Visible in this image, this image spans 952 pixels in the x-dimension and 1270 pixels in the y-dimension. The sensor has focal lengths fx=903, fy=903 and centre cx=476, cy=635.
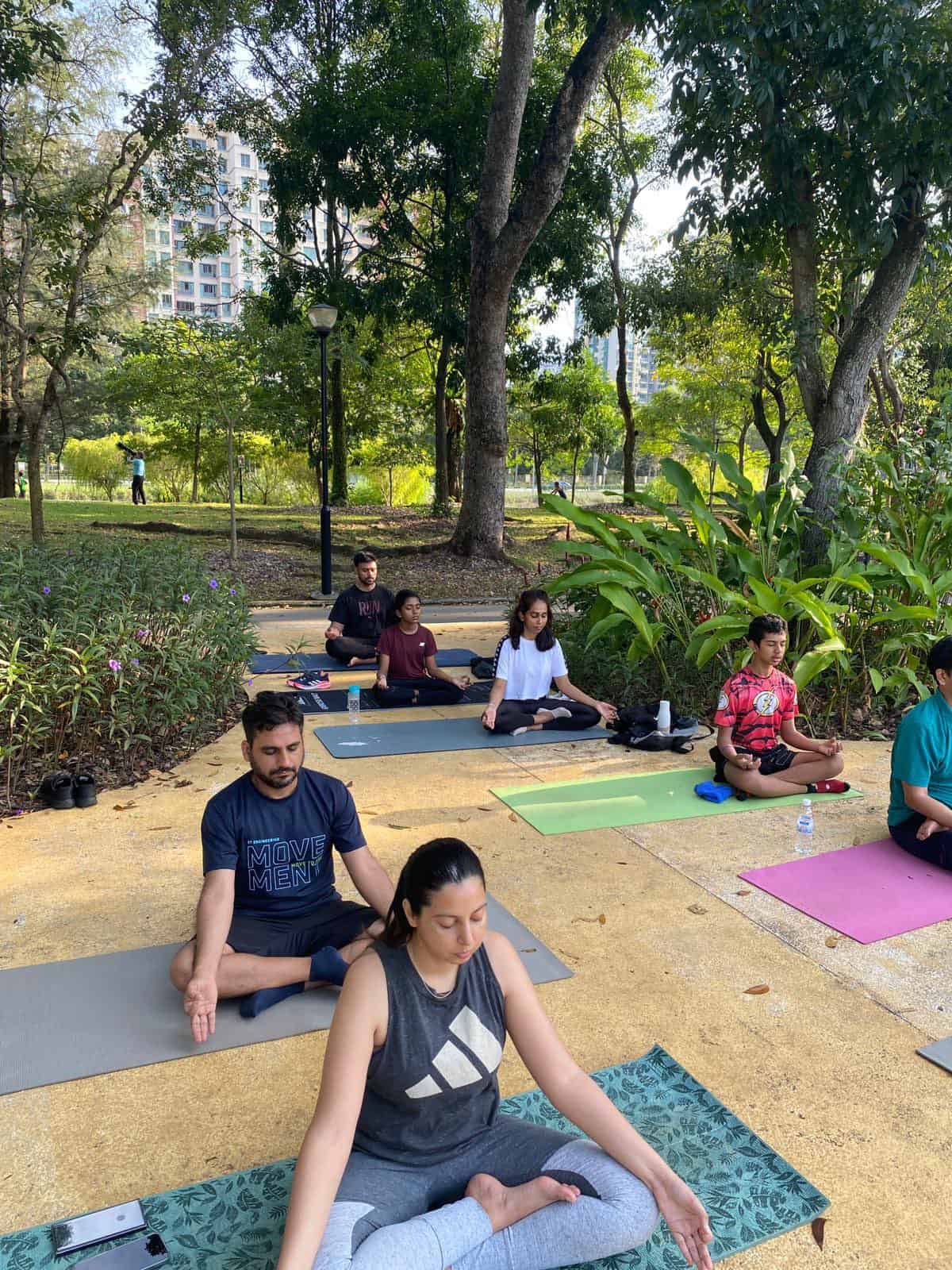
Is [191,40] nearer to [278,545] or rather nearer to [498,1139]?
[278,545]

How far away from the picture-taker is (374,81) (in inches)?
582

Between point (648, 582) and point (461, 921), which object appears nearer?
point (461, 921)

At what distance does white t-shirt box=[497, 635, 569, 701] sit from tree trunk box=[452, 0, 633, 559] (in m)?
7.17

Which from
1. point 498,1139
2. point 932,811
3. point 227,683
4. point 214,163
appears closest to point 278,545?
point 214,163

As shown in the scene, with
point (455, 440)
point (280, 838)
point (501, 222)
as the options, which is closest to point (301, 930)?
point (280, 838)

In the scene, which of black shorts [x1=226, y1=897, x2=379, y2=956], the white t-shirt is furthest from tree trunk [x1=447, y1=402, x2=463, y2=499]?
black shorts [x1=226, y1=897, x2=379, y2=956]

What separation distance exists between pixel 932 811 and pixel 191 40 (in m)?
13.2

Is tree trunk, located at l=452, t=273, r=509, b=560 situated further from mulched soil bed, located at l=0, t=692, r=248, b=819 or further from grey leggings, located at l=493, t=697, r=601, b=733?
mulched soil bed, located at l=0, t=692, r=248, b=819

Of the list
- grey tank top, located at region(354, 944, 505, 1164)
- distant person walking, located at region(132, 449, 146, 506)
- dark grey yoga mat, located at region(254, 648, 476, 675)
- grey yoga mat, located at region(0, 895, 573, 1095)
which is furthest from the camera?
distant person walking, located at region(132, 449, 146, 506)

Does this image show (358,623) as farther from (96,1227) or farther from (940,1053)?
(96,1227)

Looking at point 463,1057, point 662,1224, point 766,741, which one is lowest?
point 662,1224

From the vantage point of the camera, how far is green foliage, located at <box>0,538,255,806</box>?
14.8 ft

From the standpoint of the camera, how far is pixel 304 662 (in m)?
7.84

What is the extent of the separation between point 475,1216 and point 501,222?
12.4m
